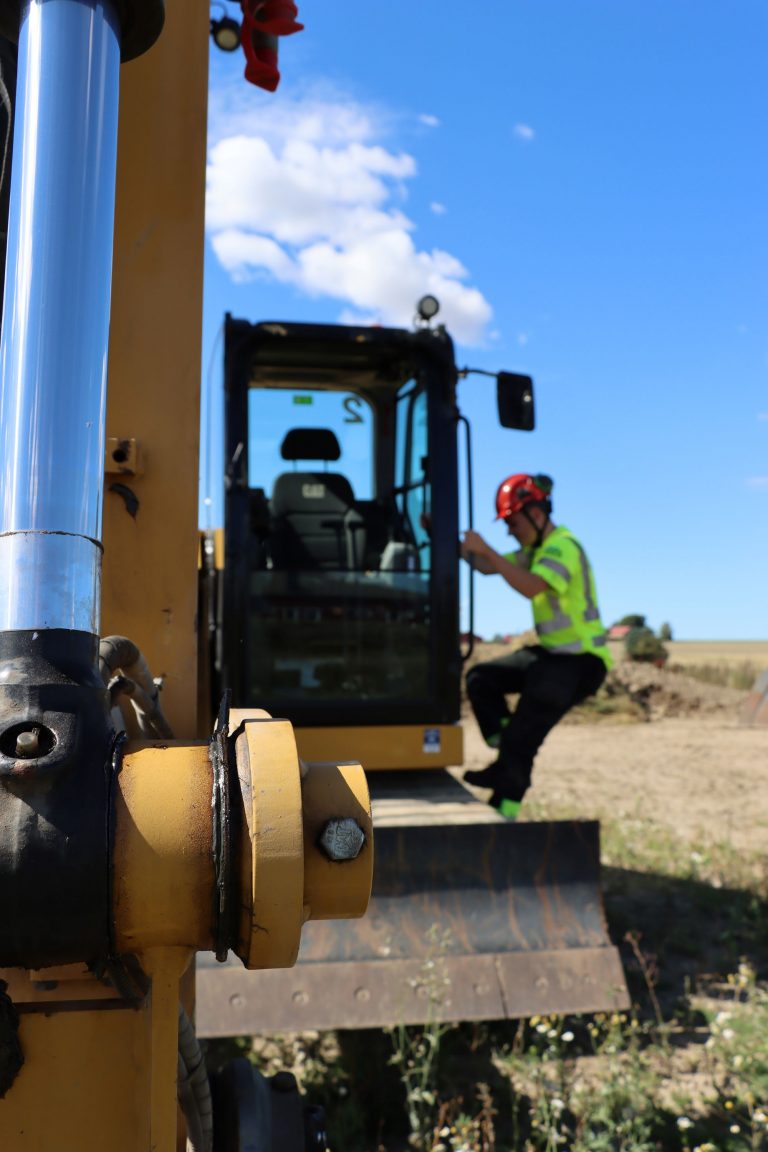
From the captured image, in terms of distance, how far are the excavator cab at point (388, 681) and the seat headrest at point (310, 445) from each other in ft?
0.04

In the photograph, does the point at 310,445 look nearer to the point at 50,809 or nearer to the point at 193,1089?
the point at 193,1089

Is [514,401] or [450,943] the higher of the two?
[514,401]

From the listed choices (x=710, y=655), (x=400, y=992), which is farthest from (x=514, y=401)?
(x=710, y=655)

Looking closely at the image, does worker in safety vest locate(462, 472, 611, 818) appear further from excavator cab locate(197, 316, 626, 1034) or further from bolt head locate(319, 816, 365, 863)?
bolt head locate(319, 816, 365, 863)

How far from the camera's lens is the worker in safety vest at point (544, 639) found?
4.88 m

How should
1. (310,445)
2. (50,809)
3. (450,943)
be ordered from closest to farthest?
1. (50,809)
2. (450,943)
3. (310,445)

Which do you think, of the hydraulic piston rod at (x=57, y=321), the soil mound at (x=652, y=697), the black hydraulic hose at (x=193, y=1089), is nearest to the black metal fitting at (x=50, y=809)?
the hydraulic piston rod at (x=57, y=321)

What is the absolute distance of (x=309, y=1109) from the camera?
175 cm

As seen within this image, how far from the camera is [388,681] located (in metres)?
4.76

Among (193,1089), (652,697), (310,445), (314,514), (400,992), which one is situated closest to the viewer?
(193,1089)

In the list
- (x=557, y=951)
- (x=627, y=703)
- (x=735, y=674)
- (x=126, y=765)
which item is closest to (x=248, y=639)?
(x=557, y=951)

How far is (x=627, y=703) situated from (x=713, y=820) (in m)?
9.36

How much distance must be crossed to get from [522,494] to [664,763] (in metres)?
7.31

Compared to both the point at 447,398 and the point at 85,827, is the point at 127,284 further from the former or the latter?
the point at 447,398
